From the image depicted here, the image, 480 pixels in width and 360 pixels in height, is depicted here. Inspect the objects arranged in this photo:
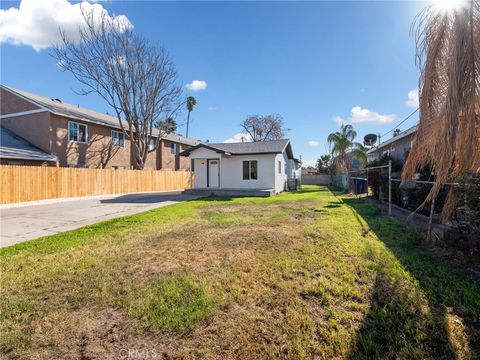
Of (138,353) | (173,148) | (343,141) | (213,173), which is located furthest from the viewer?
(173,148)

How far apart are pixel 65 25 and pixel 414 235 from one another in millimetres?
23658

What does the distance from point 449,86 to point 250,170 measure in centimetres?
1587

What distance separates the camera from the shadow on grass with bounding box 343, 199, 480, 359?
2.08m

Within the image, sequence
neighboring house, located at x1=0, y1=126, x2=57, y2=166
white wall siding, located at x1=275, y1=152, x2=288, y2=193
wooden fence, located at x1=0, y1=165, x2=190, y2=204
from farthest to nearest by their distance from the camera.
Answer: white wall siding, located at x1=275, y1=152, x2=288, y2=193 < neighboring house, located at x1=0, y1=126, x2=57, y2=166 < wooden fence, located at x1=0, y1=165, x2=190, y2=204

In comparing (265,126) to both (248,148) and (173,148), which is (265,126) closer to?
(173,148)

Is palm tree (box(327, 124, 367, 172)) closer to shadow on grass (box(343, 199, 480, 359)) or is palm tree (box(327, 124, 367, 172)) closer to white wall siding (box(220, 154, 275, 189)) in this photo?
white wall siding (box(220, 154, 275, 189))

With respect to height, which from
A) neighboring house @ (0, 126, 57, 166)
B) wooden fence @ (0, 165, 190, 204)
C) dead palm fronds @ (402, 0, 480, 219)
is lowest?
wooden fence @ (0, 165, 190, 204)

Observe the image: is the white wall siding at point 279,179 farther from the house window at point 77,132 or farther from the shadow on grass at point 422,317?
the house window at point 77,132

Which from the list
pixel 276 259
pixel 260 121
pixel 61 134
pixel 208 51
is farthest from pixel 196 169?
pixel 260 121

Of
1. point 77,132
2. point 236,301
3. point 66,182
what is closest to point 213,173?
point 66,182

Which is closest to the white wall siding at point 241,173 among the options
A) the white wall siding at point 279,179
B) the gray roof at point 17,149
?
the white wall siding at point 279,179

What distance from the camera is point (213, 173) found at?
1886cm

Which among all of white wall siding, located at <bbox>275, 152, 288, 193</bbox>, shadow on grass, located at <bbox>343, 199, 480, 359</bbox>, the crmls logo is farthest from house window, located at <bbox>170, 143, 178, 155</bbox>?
the crmls logo

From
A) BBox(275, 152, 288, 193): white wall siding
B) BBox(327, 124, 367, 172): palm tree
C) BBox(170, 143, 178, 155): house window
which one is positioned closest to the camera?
BBox(275, 152, 288, 193): white wall siding
